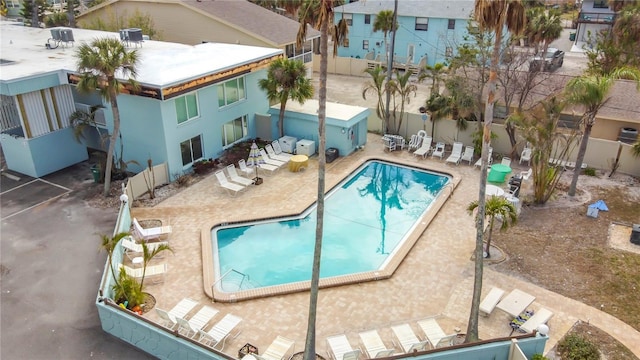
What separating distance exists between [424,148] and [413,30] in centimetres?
2164

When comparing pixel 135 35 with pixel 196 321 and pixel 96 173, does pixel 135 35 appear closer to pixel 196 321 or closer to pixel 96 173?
pixel 96 173

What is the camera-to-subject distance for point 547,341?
42.2 ft

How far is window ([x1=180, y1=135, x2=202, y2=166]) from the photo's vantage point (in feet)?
74.6

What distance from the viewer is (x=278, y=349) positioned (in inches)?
482

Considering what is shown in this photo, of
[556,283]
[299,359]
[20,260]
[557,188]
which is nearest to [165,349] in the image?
[299,359]

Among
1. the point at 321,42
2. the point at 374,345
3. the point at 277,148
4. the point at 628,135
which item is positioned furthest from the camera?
the point at 277,148

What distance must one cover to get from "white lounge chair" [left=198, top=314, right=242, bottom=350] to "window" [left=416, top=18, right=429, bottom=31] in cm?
3666

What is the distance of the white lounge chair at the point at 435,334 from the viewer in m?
12.4

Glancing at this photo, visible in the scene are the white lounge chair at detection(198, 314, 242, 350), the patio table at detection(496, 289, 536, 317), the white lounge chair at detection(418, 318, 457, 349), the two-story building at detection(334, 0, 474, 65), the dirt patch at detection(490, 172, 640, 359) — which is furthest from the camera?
the two-story building at detection(334, 0, 474, 65)

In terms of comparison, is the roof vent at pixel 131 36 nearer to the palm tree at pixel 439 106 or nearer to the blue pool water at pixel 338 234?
the blue pool water at pixel 338 234

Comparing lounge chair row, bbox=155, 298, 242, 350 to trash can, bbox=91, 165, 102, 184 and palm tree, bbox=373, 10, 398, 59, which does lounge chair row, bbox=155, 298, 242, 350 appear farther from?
palm tree, bbox=373, 10, 398, 59

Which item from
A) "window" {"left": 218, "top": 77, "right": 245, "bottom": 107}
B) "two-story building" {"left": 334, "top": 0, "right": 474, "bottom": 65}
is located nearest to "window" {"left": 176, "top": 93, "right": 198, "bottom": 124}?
"window" {"left": 218, "top": 77, "right": 245, "bottom": 107}

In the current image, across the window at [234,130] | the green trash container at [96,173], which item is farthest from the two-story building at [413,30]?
the green trash container at [96,173]

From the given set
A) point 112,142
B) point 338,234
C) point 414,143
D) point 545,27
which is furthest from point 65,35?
point 545,27
